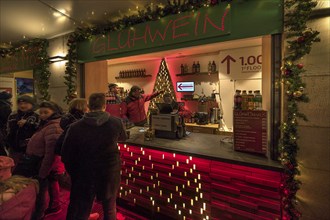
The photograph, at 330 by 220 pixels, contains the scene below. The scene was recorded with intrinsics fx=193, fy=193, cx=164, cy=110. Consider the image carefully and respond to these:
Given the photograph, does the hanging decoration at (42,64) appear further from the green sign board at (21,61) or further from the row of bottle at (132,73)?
the row of bottle at (132,73)

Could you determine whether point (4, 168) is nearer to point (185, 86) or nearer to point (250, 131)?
point (250, 131)

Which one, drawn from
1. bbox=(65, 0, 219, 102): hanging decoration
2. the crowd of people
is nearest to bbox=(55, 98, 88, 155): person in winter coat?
the crowd of people

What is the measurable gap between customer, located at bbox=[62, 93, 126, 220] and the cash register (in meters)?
0.79

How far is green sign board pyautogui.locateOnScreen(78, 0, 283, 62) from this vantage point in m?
2.01

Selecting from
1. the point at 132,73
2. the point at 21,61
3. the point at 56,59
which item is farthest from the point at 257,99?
the point at 21,61

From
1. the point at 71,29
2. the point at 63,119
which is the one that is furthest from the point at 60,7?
the point at 63,119

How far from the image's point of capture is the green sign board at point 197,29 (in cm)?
201

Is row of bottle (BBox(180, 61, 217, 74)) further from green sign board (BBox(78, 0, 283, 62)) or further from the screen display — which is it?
green sign board (BBox(78, 0, 283, 62))

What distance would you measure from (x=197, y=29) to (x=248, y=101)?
1.16 meters

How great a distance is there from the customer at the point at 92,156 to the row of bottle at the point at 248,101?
4.59 feet

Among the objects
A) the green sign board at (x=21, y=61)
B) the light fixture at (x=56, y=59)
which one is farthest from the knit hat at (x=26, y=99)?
the green sign board at (x=21, y=61)

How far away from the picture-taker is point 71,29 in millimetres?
Result: 3889

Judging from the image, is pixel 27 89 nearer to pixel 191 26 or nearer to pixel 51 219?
pixel 51 219

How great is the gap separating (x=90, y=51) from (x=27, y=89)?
359cm
